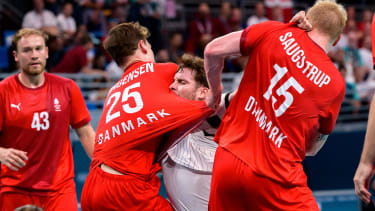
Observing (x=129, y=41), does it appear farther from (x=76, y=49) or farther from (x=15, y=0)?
(x=15, y=0)

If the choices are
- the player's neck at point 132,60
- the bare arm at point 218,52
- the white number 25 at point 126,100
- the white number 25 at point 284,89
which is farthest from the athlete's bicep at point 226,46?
the player's neck at point 132,60

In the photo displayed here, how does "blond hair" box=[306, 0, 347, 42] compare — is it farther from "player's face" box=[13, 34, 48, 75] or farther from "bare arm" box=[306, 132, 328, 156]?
"player's face" box=[13, 34, 48, 75]

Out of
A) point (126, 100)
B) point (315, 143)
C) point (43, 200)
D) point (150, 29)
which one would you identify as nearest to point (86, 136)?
point (43, 200)

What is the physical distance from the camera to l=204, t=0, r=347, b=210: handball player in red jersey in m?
2.96

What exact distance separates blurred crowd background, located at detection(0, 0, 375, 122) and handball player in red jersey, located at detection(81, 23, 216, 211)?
4.87 m

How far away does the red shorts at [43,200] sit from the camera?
4.38 m

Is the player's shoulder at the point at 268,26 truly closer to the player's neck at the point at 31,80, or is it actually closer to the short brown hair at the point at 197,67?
the short brown hair at the point at 197,67

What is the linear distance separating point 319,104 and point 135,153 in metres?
1.29

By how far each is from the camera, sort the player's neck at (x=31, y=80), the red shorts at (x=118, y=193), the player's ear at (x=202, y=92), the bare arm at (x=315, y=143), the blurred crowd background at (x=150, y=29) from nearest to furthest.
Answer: the bare arm at (x=315, y=143), the red shorts at (x=118, y=193), the player's ear at (x=202, y=92), the player's neck at (x=31, y=80), the blurred crowd background at (x=150, y=29)

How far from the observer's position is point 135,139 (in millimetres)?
3482

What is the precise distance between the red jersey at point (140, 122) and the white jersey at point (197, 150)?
285 millimetres

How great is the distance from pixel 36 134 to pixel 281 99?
2.42m

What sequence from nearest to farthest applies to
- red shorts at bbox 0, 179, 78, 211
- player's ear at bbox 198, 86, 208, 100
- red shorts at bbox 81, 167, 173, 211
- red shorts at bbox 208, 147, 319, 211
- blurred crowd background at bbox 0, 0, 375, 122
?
red shorts at bbox 208, 147, 319, 211 → red shorts at bbox 81, 167, 173, 211 → player's ear at bbox 198, 86, 208, 100 → red shorts at bbox 0, 179, 78, 211 → blurred crowd background at bbox 0, 0, 375, 122

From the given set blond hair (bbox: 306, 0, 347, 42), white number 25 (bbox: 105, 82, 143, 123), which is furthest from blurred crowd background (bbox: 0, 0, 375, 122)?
blond hair (bbox: 306, 0, 347, 42)
